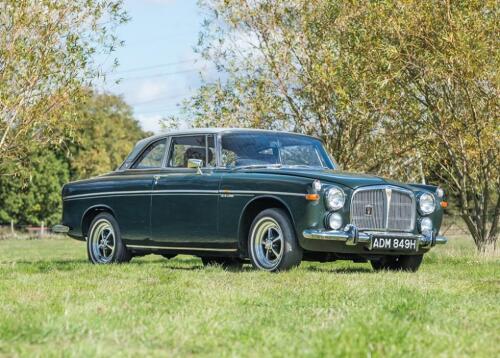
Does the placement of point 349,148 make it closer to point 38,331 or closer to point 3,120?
point 3,120

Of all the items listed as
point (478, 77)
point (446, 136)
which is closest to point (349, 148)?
point (446, 136)

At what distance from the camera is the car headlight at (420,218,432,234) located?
11.9 m

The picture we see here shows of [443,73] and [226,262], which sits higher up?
[443,73]

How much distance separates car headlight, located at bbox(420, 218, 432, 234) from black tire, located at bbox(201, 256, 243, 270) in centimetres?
233

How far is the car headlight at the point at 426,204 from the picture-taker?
11.9m

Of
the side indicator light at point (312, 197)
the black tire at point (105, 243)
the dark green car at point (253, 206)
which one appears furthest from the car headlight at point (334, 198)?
the black tire at point (105, 243)

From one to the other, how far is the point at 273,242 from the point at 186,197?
1.40m

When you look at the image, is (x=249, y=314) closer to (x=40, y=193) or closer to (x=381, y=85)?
(x=381, y=85)

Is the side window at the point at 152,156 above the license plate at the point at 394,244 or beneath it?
above

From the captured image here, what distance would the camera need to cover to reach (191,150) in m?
12.6

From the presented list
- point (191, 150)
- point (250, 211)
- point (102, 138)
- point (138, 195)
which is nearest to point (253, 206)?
point (250, 211)

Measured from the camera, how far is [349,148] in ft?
79.0

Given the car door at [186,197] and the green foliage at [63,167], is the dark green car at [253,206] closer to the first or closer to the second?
the car door at [186,197]

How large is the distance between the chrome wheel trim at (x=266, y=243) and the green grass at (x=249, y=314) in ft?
1.88
